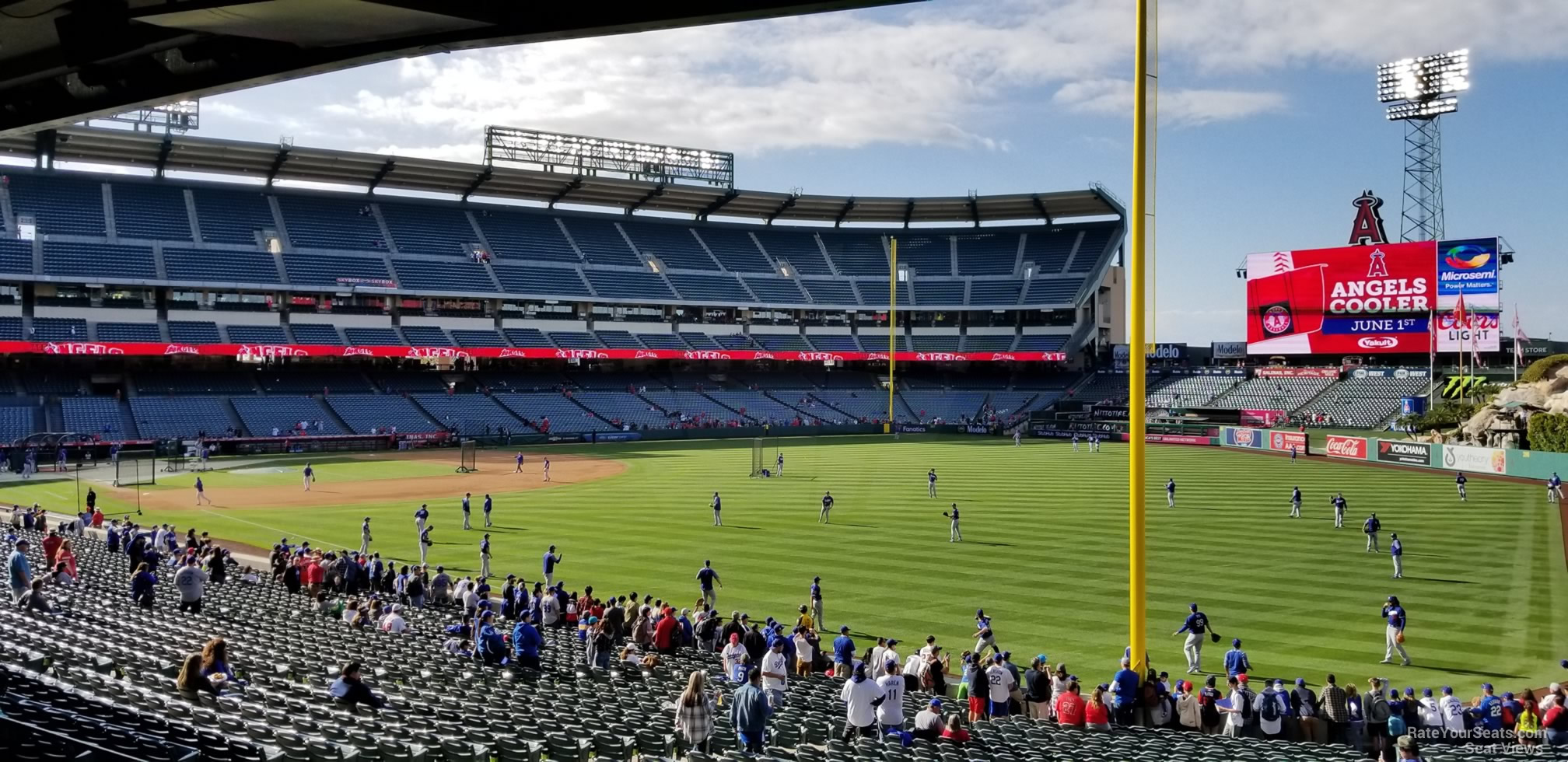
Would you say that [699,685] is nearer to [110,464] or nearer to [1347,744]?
[1347,744]

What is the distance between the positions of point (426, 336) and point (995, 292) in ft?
171

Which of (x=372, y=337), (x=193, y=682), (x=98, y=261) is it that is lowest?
(x=193, y=682)

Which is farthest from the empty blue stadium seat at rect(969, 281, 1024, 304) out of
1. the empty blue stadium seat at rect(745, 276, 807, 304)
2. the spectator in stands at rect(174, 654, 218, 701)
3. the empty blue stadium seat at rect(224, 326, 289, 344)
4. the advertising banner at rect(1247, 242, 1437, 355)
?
the spectator in stands at rect(174, 654, 218, 701)

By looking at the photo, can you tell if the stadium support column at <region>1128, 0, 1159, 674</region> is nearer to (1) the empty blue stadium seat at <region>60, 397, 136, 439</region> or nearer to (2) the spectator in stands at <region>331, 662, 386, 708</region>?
(2) the spectator in stands at <region>331, 662, 386, 708</region>

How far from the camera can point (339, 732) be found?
1016 cm

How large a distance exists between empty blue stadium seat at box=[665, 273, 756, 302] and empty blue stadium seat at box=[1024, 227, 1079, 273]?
2914 centimetres

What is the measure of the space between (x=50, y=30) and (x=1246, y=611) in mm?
23240

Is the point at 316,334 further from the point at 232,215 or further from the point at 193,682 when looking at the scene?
the point at 193,682

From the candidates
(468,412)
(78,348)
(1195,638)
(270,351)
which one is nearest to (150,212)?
(78,348)

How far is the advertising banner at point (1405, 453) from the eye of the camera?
56.3m

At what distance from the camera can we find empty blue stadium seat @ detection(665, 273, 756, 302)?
9119 centimetres

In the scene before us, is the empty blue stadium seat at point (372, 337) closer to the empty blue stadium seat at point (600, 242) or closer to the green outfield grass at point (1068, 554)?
A: the empty blue stadium seat at point (600, 242)

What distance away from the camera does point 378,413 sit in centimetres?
7162

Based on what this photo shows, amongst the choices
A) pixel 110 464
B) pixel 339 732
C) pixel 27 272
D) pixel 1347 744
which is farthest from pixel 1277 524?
pixel 27 272
